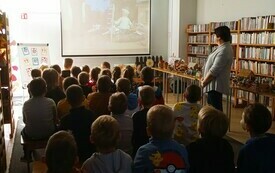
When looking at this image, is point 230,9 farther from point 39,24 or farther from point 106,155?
point 106,155

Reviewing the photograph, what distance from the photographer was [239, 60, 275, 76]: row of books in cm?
609

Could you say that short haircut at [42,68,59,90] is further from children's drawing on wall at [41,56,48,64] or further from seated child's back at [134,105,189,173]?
children's drawing on wall at [41,56,48,64]

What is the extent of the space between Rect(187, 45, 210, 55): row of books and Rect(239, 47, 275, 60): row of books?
1.25m

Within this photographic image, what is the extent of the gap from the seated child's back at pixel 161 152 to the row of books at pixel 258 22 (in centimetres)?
475

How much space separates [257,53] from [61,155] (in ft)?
18.5

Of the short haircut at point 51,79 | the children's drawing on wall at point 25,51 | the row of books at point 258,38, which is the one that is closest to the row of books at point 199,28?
the row of books at point 258,38

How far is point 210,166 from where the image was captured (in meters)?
1.84

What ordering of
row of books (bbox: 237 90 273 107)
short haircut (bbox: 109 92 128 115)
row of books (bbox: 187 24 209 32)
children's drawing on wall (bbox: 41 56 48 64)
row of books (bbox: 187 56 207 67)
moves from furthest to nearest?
row of books (bbox: 187 56 207 67)
row of books (bbox: 187 24 209 32)
children's drawing on wall (bbox: 41 56 48 64)
row of books (bbox: 237 90 273 107)
short haircut (bbox: 109 92 128 115)

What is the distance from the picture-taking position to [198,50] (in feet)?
27.2

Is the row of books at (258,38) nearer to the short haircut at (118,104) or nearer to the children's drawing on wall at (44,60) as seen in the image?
the children's drawing on wall at (44,60)

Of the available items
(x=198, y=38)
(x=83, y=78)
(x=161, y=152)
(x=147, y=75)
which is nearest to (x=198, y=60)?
(x=198, y=38)

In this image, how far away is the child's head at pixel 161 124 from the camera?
184 centimetres

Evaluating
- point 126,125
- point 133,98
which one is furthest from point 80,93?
point 133,98

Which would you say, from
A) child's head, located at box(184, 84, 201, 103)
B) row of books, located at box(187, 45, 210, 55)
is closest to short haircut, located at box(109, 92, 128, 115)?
child's head, located at box(184, 84, 201, 103)
